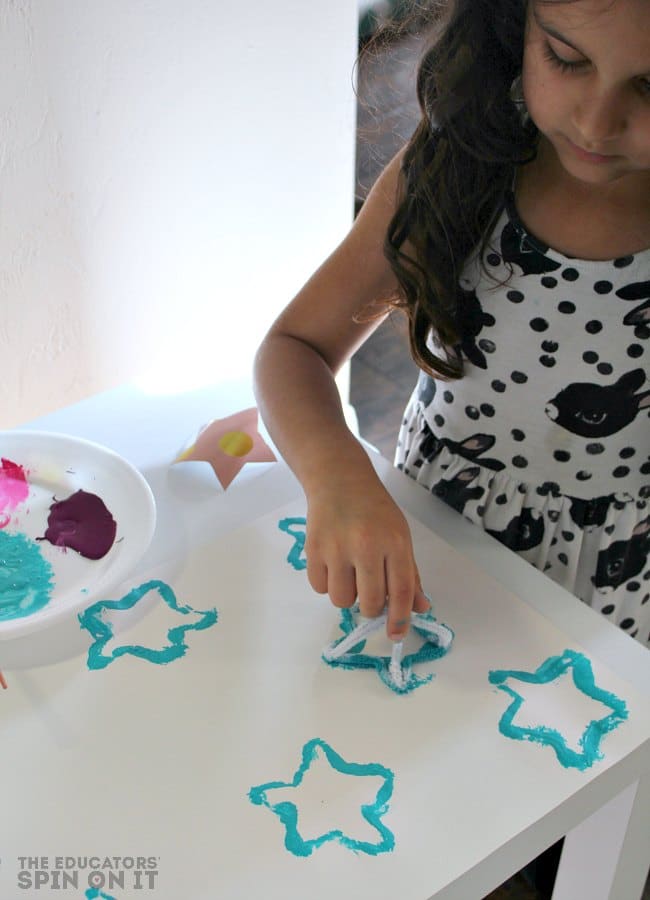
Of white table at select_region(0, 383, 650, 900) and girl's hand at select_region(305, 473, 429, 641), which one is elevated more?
girl's hand at select_region(305, 473, 429, 641)

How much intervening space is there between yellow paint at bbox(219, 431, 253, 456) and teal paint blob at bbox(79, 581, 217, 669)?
0.50 feet

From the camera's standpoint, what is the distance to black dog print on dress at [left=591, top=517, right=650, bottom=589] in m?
0.82

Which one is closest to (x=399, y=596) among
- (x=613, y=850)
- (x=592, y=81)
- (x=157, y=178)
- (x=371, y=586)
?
(x=371, y=586)

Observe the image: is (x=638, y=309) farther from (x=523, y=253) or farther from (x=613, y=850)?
(x=613, y=850)

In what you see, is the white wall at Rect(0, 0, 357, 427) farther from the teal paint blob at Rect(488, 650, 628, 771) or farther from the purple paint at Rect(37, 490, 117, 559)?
the teal paint blob at Rect(488, 650, 628, 771)

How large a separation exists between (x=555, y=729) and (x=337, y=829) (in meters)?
0.15

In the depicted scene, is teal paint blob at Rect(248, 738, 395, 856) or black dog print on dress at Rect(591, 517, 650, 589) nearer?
teal paint blob at Rect(248, 738, 395, 856)

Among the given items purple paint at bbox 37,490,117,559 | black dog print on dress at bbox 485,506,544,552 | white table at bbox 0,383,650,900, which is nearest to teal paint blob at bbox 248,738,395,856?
white table at bbox 0,383,650,900

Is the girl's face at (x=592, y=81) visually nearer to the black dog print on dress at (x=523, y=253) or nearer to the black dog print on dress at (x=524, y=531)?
the black dog print on dress at (x=523, y=253)

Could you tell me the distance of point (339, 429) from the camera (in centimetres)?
70

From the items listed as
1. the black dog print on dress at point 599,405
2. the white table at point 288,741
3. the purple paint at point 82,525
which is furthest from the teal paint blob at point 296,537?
the black dog print on dress at point 599,405

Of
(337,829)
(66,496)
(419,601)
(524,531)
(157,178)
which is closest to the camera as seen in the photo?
(337,829)

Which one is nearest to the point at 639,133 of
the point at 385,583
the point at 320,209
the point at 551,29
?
the point at 551,29

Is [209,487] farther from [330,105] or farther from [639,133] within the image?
[330,105]
